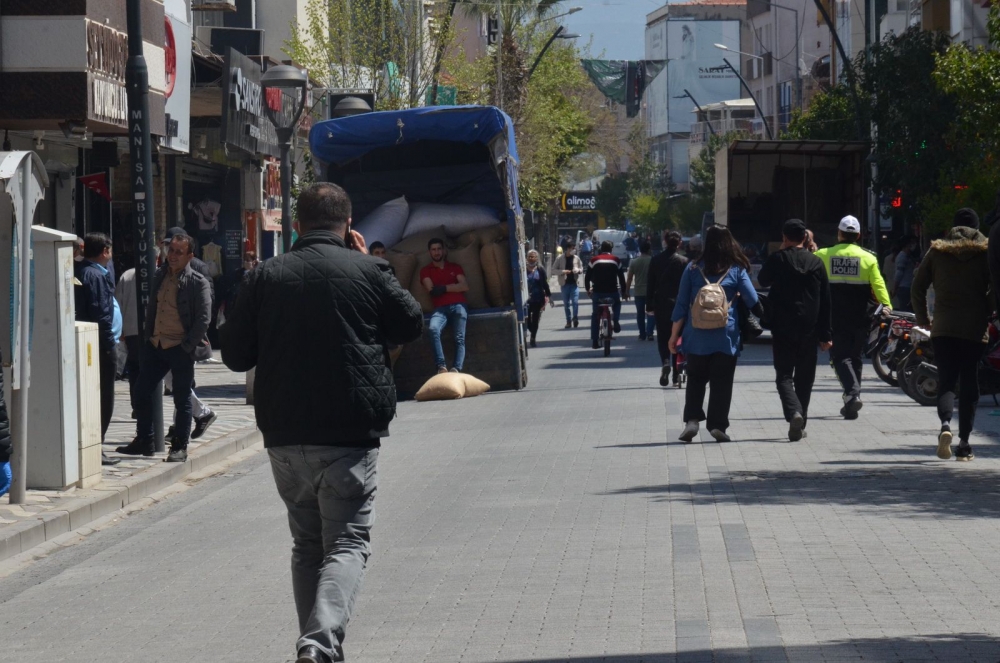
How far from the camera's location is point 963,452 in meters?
11.2

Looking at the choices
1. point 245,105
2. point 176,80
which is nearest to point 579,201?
point 245,105

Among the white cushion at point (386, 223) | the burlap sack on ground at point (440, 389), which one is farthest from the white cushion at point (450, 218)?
the burlap sack on ground at point (440, 389)

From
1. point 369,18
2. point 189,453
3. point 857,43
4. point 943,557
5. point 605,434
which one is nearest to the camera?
point 943,557

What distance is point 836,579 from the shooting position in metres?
6.95

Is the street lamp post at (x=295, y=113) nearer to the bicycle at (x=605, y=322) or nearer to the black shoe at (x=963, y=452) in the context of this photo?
the bicycle at (x=605, y=322)

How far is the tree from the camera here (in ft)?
105

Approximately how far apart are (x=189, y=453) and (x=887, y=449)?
5442 mm

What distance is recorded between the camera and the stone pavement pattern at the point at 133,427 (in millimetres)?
9680

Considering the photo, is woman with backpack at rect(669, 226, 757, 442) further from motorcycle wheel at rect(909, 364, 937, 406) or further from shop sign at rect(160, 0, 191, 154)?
shop sign at rect(160, 0, 191, 154)

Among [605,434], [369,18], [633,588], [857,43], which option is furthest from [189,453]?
[857,43]

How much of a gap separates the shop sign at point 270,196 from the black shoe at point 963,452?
2205 centimetres

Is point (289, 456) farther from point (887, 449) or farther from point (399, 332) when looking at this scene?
point (887, 449)

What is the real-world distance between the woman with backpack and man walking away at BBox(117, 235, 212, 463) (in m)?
3.72

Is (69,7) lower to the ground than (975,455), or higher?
higher
